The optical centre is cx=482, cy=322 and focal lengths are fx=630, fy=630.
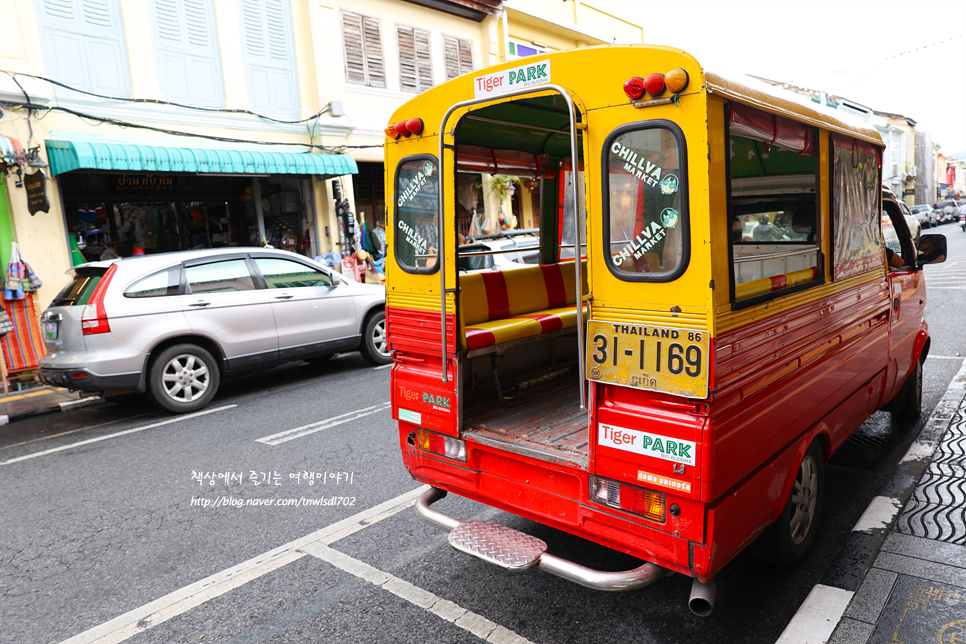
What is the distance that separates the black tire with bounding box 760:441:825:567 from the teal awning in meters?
10.4

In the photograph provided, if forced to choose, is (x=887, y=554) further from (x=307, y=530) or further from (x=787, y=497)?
(x=307, y=530)

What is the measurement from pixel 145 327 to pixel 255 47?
8.21 m

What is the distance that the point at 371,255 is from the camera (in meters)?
14.6

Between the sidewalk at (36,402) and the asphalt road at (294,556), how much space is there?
1635 mm

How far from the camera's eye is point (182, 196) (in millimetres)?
12789

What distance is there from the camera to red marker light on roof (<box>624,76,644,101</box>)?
250 cm

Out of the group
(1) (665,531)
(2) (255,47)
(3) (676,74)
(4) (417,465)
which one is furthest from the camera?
(2) (255,47)

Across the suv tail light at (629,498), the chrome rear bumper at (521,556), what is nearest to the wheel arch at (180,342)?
the chrome rear bumper at (521,556)

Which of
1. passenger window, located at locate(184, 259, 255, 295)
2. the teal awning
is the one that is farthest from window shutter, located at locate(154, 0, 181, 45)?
passenger window, located at locate(184, 259, 255, 295)

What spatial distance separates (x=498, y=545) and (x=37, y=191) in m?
10.0

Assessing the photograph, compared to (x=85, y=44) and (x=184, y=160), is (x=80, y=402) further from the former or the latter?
(x=85, y=44)

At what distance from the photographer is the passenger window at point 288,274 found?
8.11m

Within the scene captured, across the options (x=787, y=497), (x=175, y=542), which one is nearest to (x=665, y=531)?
(x=787, y=497)

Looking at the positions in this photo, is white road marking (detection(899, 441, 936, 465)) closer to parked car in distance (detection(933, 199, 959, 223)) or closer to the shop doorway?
the shop doorway
